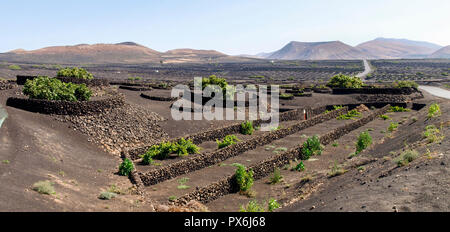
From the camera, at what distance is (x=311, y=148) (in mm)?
27141

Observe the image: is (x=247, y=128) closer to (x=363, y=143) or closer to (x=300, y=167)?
(x=300, y=167)

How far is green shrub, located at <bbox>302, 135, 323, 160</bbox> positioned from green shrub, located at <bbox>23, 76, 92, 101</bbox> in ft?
59.2

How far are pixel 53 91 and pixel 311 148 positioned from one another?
20247 millimetres

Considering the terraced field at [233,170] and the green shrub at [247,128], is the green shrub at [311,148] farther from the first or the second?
the green shrub at [247,128]

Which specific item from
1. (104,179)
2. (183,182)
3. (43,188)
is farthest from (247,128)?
(43,188)

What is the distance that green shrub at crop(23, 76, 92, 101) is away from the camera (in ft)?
87.3

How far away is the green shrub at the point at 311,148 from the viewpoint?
1033 inches

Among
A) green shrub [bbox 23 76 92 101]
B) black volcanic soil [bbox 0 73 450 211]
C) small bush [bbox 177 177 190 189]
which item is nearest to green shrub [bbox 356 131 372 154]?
black volcanic soil [bbox 0 73 450 211]

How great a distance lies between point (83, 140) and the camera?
76.0 ft

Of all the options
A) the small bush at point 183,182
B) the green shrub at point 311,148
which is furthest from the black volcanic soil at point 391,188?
the green shrub at point 311,148

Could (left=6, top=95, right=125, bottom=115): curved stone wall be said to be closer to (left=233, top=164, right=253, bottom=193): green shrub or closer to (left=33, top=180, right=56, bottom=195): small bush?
(left=33, top=180, right=56, bottom=195): small bush

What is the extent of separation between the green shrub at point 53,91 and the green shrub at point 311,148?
59.2 ft
